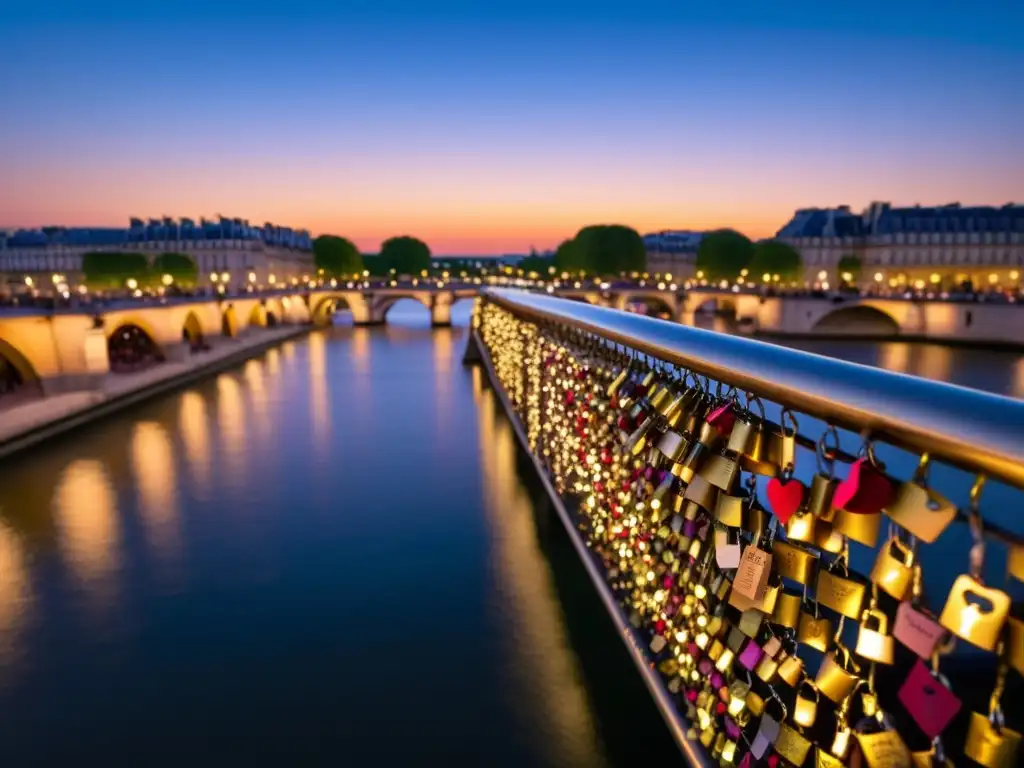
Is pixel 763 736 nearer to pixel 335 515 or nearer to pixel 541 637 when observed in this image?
pixel 541 637

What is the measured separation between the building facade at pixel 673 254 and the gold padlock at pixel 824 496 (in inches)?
5079

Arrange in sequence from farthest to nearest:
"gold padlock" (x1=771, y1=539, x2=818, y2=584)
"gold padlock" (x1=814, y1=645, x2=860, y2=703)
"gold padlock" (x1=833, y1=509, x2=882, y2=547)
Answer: "gold padlock" (x1=771, y1=539, x2=818, y2=584) < "gold padlock" (x1=814, y1=645, x2=860, y2=703) < "gold padlock" (x1=833, y1=509, x2=882, y2=547)

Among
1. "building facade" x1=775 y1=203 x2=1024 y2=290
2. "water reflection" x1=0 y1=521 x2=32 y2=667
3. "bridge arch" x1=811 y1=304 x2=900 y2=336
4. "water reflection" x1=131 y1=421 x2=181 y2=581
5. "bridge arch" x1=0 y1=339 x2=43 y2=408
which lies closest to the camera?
"water reflection" x1=0 y1=521 x2=32 y2=667

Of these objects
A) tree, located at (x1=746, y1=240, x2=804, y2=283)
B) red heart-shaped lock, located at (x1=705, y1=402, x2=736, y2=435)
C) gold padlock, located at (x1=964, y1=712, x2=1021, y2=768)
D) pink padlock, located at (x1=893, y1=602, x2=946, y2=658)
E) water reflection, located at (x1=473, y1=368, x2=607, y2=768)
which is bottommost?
water reflection, located at (x1=473, y1=368, x2=607, y2=768)

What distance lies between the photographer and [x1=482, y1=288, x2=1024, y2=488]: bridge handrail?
1408 mm

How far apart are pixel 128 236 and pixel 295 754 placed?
401ft

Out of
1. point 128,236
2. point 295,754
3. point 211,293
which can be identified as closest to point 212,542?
point 295,754

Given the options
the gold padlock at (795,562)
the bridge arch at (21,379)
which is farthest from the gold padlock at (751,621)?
the bridge arch at (21,379)

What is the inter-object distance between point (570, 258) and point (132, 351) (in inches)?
2620

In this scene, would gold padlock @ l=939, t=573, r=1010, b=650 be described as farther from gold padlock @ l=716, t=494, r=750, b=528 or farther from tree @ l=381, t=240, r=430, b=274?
tree @ l=381, t=240, r=430, b=274

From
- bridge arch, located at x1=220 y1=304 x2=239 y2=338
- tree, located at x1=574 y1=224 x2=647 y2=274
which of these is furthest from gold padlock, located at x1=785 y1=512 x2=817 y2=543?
tree, located at x1=574 y1=224 x2=647 y2=274

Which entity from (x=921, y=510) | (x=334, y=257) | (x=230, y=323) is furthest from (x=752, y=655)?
(x=334, y=257)

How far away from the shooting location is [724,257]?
3376 inches

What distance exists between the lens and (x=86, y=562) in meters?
9.45
